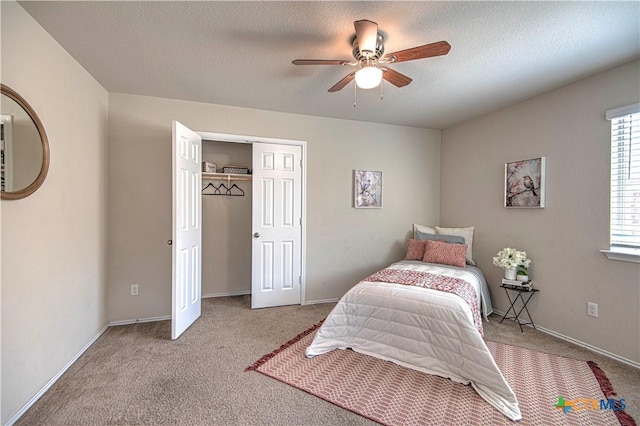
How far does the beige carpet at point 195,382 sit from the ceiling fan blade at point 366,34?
89.9 inches

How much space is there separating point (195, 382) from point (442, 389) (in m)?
1.75

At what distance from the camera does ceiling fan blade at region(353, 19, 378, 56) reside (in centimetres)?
161

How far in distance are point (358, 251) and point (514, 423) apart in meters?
2.56

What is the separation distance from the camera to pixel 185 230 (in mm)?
2910

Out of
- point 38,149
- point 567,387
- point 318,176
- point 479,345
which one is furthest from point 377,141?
point 38,149

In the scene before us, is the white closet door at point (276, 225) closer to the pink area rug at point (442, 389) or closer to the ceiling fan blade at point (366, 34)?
the pink area rug at point (442, 389)

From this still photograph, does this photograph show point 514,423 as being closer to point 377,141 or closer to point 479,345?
point 479,345

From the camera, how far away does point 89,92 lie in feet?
8.50

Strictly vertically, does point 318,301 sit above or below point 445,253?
below

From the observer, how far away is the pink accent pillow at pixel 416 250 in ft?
12.2

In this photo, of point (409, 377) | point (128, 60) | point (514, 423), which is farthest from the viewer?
point (128, 60)

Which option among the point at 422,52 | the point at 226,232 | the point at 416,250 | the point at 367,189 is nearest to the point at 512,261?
the point at 416,250

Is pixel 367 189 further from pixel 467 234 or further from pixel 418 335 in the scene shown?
pixel 418 335

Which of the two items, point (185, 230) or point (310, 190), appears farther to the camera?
point (310, 190)
